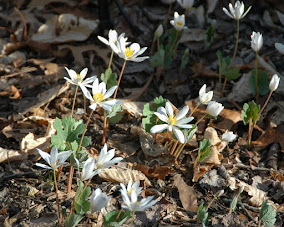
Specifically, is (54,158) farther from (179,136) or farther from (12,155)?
(12,155)

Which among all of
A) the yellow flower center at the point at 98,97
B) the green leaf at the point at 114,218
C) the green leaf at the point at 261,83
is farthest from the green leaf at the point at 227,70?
the green leaf at the point at 114,218

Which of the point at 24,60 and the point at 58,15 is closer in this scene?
the point at 24,60

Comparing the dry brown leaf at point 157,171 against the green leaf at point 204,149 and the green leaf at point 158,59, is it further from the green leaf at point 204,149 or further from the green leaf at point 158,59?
the green leaf at point 158,59

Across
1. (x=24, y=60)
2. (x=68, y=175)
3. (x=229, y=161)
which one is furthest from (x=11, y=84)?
(x=229, y=161)

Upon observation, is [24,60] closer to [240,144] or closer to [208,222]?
[240,144]

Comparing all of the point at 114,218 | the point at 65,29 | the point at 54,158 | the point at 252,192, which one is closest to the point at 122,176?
the point at 114,218

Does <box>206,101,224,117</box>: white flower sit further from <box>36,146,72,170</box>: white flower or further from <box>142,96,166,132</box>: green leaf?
<box>36,146,72,170</box>: white flower
